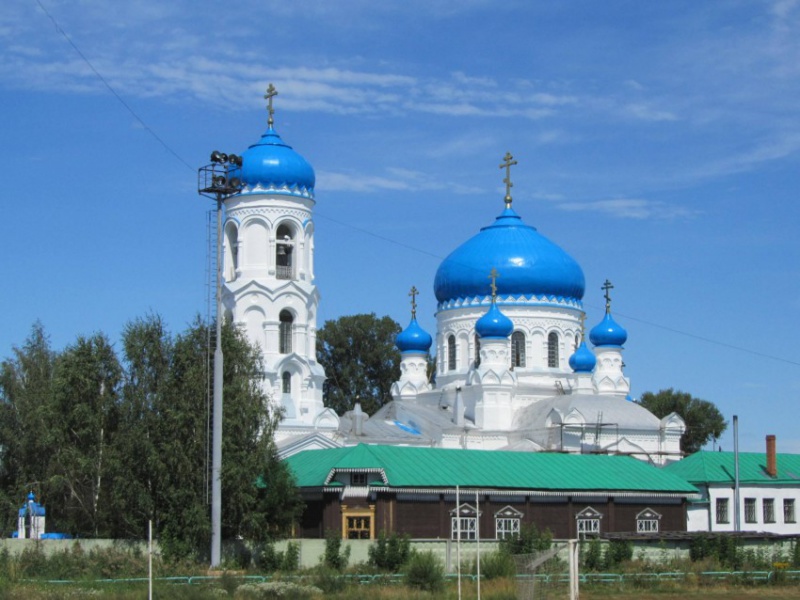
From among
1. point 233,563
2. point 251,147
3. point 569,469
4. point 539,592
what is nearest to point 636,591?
point 539,592

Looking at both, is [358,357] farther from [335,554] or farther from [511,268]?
[335,554]

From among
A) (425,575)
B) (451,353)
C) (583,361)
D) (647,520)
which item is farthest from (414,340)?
(425,575)

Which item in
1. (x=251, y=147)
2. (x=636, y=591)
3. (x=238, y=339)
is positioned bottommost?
(x=636, y=591)

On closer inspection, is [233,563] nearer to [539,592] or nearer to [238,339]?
[238,339]

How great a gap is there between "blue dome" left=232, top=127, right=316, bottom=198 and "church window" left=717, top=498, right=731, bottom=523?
55.4 ft

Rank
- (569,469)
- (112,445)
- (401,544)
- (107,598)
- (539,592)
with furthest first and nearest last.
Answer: (569,469)
(112,445)
(401,544)
(539,592)
(107,598)

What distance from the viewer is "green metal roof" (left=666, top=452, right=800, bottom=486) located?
1784 inches

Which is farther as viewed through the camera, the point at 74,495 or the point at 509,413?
the point at 509,413

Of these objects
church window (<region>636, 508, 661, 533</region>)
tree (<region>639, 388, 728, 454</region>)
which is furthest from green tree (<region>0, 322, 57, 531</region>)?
tree (<region>639, 388, 728, 454</region>)

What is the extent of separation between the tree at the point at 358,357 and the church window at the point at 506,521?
116ft

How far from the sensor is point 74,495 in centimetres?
3372

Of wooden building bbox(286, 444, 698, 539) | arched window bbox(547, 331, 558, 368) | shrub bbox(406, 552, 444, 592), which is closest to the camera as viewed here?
shrub bbox(406, 552, 444, 592)

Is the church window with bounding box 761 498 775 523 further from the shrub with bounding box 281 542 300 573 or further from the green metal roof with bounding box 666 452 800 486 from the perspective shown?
the shrub with bounding box 281 542 300 573

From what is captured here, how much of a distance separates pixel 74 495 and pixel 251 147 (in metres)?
15.9
